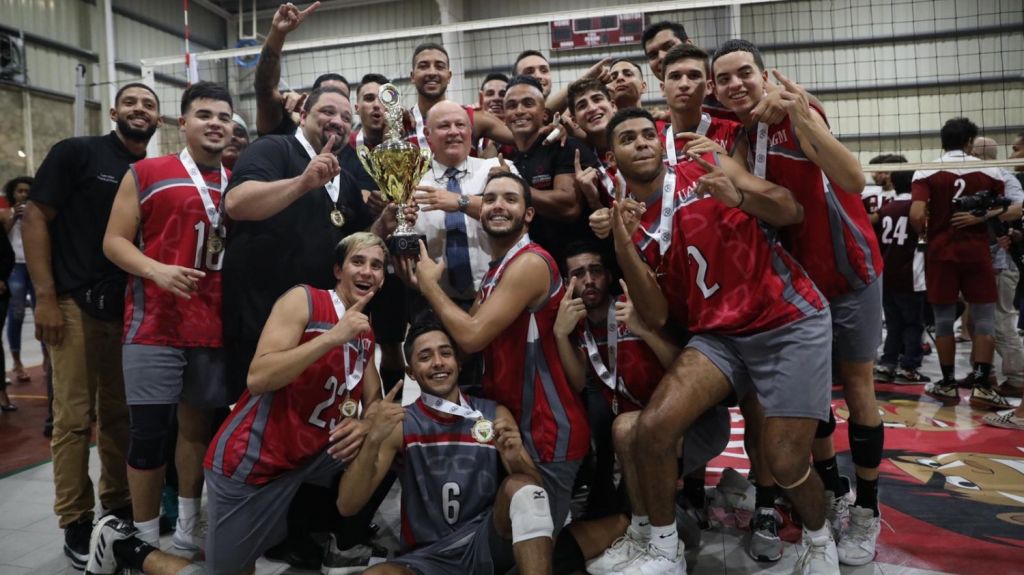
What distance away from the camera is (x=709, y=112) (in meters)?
3.53

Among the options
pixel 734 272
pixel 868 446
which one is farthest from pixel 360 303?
pixel 868 446

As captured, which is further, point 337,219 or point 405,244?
point 337,219

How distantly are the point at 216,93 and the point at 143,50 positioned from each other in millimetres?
15466

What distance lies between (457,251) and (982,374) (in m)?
4.87

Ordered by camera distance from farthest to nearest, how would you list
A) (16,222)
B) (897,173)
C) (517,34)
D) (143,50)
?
(143,50)
(517,34)
(16,222)
(897,173)

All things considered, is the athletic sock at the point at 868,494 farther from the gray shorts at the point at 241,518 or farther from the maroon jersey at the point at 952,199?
the maroon jersey at the point at 952,199

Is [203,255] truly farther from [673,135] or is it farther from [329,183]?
[673,135]

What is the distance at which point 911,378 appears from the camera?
21.7ft

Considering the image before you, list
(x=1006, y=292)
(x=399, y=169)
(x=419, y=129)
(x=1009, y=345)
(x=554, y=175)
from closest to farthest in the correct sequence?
(x=399, y=169)
(x=554, y=175)
(x=419, y=129)
(x=1009, y=345)
(x=1006, y=292)

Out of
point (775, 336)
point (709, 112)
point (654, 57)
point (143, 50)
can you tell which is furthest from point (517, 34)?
point (775, 336)

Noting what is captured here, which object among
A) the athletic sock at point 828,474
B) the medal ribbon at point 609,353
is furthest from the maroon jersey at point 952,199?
the medal ribbon at point 609,353

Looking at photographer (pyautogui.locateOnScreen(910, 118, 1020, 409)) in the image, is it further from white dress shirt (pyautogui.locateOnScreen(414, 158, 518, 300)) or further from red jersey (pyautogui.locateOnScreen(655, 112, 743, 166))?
white dress shirt (pyautogui.locateOnScreen(414, 158, 518, 300))

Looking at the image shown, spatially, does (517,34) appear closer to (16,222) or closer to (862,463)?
(16,222)

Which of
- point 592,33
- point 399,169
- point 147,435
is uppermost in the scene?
point 592,33
